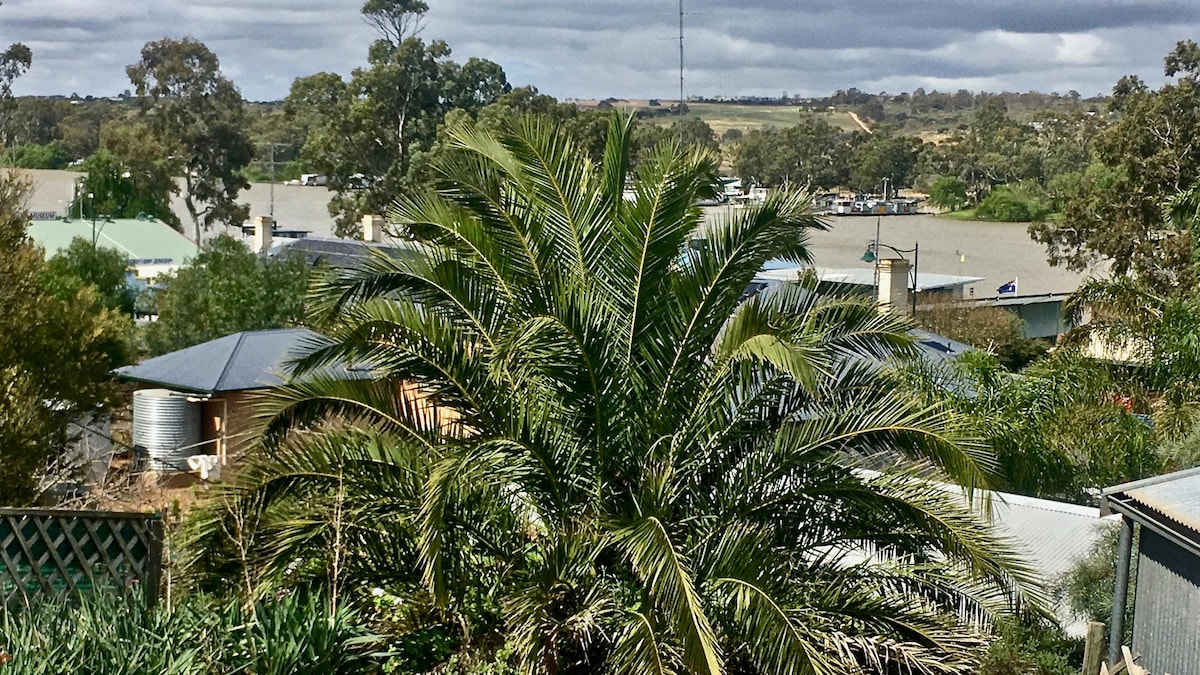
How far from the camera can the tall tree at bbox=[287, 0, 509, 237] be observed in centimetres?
5150

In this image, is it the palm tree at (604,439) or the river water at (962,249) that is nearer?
the palm tree at (604,439)

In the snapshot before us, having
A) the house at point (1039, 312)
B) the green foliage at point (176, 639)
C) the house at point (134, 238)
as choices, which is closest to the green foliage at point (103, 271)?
the house at point (134, 238)

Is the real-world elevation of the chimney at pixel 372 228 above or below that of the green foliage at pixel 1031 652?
above

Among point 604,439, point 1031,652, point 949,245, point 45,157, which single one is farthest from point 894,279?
point 45,157

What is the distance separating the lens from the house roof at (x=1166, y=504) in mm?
8422

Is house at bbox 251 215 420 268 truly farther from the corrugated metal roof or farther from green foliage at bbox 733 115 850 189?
green foliage at bbox 733 115 850 189

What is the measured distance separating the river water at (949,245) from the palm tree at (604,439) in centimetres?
3203

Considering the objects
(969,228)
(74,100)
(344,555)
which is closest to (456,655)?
(344,555)

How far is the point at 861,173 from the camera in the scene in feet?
225

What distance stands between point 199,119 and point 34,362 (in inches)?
1887

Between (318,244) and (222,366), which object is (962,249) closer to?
(318,244)

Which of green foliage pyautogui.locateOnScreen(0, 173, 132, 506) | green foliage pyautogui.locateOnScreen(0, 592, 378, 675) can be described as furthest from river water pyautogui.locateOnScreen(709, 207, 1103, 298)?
green foliage pyautogui.locateOnScreen(0, 592, 378, 675)

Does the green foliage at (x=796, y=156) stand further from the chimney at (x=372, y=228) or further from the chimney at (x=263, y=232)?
the chimney at (x=372, y=228)

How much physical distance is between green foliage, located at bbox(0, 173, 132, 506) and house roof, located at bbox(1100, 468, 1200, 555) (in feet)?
33.2
